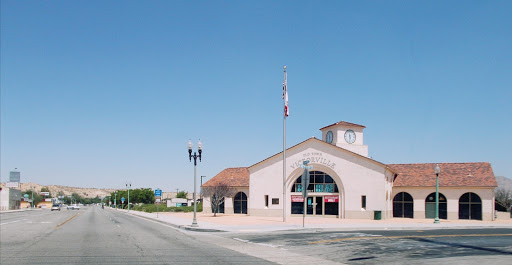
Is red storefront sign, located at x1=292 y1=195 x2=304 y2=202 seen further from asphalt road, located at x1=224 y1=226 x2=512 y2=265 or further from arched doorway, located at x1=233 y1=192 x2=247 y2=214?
asphalt road, located at x1=224 y1=226 x2=512 y2=265

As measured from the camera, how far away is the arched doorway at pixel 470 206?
3912 cm

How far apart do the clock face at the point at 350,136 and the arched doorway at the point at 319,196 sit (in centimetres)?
559

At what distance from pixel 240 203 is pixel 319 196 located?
10864 mm

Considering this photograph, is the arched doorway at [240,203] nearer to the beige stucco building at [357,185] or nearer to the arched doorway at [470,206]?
the beige stucco building at [357,185]

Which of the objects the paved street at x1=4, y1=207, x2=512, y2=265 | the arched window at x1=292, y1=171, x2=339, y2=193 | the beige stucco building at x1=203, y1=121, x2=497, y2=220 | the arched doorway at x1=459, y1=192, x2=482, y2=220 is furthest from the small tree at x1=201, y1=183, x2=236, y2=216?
the paved street at x1=4, y1=207, x2=512, y2=265

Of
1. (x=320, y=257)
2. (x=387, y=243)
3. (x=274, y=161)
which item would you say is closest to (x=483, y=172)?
(x=274, y=161)

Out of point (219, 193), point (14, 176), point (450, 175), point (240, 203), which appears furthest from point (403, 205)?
point (14, 176)

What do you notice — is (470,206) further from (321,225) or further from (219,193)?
(219,193)

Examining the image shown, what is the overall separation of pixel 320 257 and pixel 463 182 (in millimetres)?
29595

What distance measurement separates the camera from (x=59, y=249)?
53.8 feet

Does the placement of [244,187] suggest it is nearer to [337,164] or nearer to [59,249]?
[337,164]

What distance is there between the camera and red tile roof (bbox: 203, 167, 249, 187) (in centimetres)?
4956

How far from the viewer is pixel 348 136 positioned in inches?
1794

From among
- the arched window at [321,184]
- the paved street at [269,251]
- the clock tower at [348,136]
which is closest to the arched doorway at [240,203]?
the arched window at [321,184]
